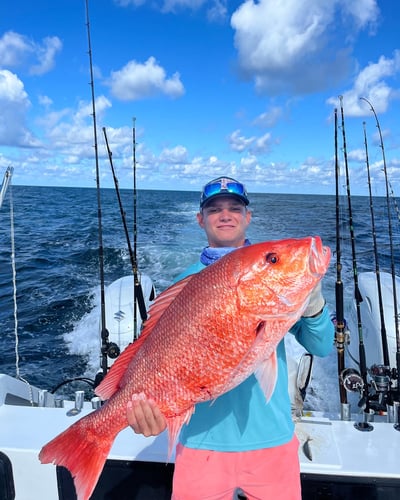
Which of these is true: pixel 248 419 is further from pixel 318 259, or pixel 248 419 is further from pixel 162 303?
pixel 318 259

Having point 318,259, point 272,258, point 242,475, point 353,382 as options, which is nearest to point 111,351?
point 353,382

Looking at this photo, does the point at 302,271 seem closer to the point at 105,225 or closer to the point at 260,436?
the point at 260,436

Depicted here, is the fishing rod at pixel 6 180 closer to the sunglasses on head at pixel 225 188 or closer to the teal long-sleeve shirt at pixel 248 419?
the sunglasses on head at pixel 225 188

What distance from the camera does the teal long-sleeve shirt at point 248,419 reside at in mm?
2109

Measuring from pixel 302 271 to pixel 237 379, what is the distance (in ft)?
1.77

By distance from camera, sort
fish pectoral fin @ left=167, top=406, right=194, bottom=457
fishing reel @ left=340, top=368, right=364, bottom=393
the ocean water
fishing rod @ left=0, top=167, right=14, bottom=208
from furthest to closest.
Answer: the ocean water < fishing reel @ left=340, top=368, right=364, bottom=393 < fishing rod @ left=0, top=167, right=14, bottom=208 < fish pectoral fin @ left=167, top=406, right=194, bottom=457

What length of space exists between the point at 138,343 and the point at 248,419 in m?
0.75

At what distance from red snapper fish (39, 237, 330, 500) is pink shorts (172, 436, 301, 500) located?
1.47 ft

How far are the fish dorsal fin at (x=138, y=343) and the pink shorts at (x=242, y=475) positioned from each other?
2.04 feet

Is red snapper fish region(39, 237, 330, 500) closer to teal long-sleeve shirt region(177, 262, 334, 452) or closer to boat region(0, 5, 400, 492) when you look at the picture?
teal long-sleeve shirt region(177, 262, 334, 452)

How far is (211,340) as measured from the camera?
1696mm

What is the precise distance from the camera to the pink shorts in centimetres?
209

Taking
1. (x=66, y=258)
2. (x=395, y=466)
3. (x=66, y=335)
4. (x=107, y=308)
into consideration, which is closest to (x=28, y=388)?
(x=107, y=308)

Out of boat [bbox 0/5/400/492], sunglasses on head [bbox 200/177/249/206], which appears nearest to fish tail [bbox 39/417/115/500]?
boat [bbox 0/5/400/492]
